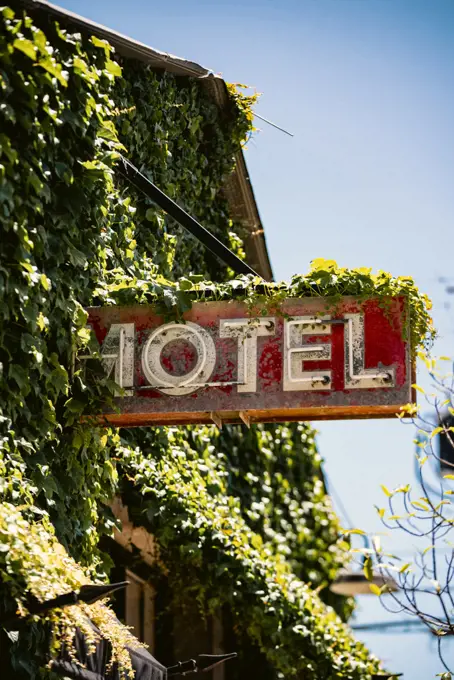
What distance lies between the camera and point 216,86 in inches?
492

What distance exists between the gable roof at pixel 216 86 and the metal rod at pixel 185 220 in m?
1.16

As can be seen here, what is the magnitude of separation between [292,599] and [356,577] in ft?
9.80

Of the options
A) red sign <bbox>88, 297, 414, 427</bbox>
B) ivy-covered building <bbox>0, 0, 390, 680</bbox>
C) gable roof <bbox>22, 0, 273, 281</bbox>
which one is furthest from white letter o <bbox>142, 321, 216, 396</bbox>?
gable roof <bbox>22, 0, 273, 281</bbox>

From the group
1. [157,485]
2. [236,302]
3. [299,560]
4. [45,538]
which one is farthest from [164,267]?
[299,560]

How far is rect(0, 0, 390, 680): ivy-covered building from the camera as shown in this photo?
23.3 feet

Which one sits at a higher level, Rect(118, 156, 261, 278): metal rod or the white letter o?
Rect(118, 156, 261, 278): metal rod

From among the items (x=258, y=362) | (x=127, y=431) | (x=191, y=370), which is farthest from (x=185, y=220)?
(x=127, y=431)

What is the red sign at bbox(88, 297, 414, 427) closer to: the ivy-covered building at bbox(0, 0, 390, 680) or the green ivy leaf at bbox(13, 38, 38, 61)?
the ivy-covered building at bbox(0, 0, 390, 680)

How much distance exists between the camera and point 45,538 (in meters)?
6.96

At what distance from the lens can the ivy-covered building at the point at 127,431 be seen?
23.3 feet

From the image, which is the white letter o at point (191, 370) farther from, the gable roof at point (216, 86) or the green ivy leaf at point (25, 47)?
the gable roof at point (216, 86)

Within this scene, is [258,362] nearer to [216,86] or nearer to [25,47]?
[25,47]

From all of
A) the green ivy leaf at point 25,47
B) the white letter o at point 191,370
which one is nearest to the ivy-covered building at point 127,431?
the green ivy leaf at point 25,47

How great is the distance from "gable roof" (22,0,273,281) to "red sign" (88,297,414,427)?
2.43 metres
